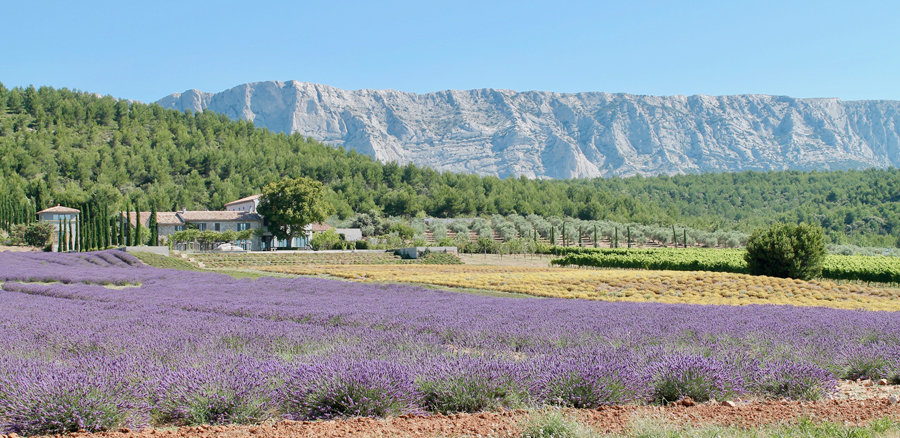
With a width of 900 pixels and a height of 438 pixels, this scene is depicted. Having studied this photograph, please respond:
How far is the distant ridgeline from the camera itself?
7819 cm

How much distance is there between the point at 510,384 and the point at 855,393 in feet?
12.8

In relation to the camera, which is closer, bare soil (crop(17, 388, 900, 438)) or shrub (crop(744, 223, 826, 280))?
bare soil (crop(17, 388, 900, 438))

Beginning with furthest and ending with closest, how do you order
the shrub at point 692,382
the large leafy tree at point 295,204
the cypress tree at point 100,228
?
the large leafy tree at point 295,204 < the cypress tree at point 100,228 < the shrub at point 692,382

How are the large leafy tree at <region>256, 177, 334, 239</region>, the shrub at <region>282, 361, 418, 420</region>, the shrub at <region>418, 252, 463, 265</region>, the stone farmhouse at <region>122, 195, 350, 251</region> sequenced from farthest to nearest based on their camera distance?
the stone farmhouse at <region>122, 195, 350, 251</region>, the large leafy tree at <region>256, 177, 334, 239</region>, the shrub at <region>418, 252, 463, 265</region>, the shrub at <region>282, 361, 418, 420</region>

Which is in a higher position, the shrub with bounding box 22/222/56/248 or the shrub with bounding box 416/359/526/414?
the shrub with bounding box 22/222/56/248

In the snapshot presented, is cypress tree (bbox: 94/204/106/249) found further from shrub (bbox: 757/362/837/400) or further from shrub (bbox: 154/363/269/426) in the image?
shrub (bbox: 757/362/837/400)

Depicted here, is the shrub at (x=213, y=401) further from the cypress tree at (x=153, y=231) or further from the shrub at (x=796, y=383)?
the cypress tree at (x=153, y=231)

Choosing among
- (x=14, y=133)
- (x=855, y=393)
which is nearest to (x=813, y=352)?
(x=855, y=393)

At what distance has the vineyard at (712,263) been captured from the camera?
96.8 feet

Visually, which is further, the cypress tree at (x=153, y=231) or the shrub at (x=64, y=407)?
the cypress tree at (x=153, y=231)

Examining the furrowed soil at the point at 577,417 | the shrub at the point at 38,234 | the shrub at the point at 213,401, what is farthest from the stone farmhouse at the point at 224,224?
the furrowed soil at the point at 577,417

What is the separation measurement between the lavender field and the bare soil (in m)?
0.26

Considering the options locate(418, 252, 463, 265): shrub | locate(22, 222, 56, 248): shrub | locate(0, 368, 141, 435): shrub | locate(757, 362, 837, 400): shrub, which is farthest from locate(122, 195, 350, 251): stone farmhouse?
locate(757, 362, 837, 400): shrub

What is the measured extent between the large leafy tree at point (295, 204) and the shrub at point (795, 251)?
131ft
